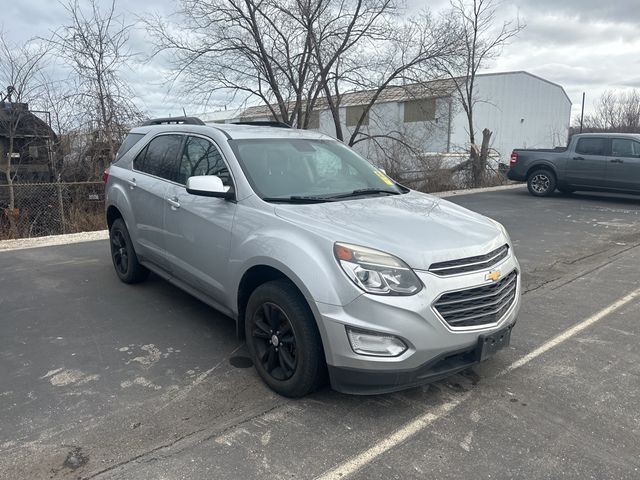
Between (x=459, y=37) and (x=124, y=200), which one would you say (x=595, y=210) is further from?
(x=124, y=200)

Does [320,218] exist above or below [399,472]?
above

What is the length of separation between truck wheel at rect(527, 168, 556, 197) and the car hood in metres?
11.9

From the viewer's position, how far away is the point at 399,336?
2721mm

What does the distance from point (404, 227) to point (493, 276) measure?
2.05 ft

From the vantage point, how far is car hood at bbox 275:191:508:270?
9.44 ft

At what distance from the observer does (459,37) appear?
15.8 m

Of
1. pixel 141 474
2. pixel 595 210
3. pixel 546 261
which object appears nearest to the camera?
pixel 141 474

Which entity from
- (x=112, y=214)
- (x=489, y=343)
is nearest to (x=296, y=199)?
(x=489, y=343)

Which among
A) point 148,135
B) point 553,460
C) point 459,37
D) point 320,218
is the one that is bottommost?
point 553,460

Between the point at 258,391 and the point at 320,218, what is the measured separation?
4.05 ft

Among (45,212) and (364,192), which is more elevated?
(364,192)

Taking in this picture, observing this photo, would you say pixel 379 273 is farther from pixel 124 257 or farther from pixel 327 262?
pixel 124 257

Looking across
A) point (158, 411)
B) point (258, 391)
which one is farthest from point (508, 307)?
point (158, 411)

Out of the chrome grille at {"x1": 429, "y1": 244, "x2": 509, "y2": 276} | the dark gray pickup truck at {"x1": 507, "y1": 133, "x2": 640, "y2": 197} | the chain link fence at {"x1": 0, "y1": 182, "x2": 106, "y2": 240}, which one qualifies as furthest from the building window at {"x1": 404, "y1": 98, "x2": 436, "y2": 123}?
the chrome grille at {"x1": 429, "y1": 244, "x2": 509, "y2": 276}
